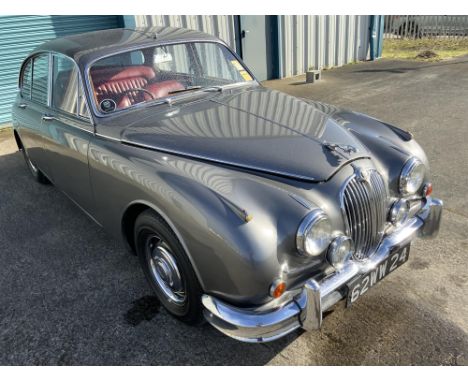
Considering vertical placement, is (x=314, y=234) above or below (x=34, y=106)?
below

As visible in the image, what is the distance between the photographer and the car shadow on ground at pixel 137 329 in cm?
228

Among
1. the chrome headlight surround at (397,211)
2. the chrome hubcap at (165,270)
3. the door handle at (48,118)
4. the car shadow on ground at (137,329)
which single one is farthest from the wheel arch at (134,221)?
the door handle at (48,118)

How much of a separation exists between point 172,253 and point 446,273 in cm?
192

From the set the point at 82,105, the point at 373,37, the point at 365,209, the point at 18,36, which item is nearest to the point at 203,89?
the point at 82,105

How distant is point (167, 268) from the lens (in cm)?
242

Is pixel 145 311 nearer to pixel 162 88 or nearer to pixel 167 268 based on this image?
pixel 167 268

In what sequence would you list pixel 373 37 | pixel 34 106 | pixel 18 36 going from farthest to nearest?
pixel 373 37 < pixel 18 36 < pixel 34 106

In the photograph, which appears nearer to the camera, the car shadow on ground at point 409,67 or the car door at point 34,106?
the car door at point 34,106

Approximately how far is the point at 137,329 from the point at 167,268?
0.46 meters

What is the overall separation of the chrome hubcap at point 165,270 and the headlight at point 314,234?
774mm

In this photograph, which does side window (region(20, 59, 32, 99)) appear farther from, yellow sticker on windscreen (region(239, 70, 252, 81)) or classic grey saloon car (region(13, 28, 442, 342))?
yellow sticker on windscreen (region(239, 70, 252, 81))

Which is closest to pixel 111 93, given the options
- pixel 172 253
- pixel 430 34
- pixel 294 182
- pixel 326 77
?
pixel 172 253

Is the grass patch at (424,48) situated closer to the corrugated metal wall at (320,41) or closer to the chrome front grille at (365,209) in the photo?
the corrugated metal wall at (320,41)

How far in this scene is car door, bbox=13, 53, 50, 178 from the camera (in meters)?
3.67
